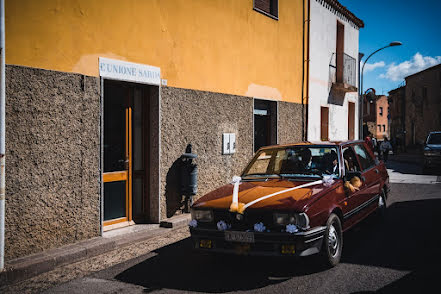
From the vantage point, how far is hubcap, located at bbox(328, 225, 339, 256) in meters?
4.92

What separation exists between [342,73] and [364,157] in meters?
11.1

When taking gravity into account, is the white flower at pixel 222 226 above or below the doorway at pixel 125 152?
below

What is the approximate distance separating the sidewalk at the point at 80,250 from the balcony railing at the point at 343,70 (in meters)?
10.9

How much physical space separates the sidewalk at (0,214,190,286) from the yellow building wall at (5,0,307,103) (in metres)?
2.63

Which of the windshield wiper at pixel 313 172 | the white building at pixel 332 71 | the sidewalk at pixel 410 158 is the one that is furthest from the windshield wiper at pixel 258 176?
the sidewalk at pixel 410 158

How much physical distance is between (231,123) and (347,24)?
10.6 m

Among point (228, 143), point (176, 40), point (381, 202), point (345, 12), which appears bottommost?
point (381, 202)

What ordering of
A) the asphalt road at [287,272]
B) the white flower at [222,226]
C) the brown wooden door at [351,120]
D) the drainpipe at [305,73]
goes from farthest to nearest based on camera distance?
the brown wooden door at [351,120] → the drainpipe at [305,73] → the white flower at [222,226] → the asphalt road at [287,272]

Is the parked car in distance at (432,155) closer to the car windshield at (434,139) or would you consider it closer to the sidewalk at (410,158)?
the car windshield at (434,139)

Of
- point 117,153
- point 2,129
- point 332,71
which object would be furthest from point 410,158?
point 2,129

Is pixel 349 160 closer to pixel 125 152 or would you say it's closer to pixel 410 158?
pixel 125 152

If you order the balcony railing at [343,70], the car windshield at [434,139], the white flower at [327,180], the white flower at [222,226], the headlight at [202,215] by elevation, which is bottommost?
the white flower at [222,226]

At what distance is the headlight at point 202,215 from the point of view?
490 centimetres

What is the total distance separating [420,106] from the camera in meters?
42.2
